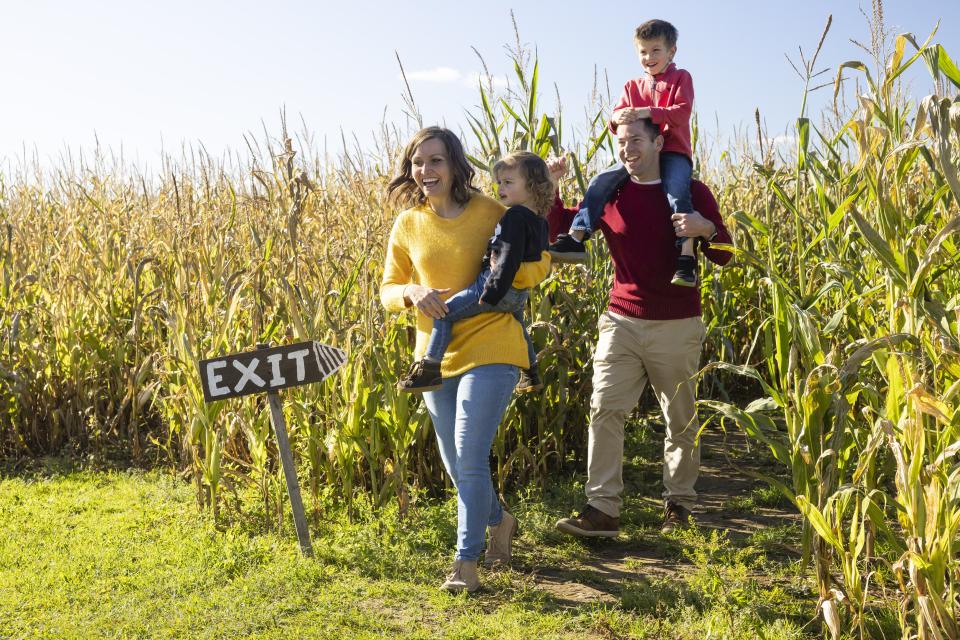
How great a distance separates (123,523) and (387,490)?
54.1 inches

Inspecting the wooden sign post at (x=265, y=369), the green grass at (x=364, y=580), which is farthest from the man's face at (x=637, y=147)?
the green grass at (x=364, y=580)

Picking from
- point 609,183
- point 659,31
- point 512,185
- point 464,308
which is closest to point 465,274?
point 464,308

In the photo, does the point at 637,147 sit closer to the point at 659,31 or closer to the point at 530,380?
the point at 659,31

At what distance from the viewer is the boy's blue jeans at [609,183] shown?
12.5ft

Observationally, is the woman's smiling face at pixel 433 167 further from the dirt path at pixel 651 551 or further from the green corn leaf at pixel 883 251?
the dirt path at pixel 651 551

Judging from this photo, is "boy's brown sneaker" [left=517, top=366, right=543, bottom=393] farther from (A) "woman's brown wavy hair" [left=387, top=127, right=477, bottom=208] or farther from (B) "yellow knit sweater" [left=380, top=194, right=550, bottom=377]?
(A) "woman's brown wavy hair" [left=387, top=127, right=477, bottom=208]

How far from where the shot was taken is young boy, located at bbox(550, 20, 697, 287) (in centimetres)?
371

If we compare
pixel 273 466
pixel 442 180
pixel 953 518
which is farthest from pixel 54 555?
pixel 953 518

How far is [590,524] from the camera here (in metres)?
3.92

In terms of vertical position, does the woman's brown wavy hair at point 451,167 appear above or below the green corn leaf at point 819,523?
above

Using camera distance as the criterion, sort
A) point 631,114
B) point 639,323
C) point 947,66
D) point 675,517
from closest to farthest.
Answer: point 947,66 < point 631,114 < point 639,323 < point 675,517

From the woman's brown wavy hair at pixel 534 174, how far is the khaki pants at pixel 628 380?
80cm

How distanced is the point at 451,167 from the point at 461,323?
0.59 m

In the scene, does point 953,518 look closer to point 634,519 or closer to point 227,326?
point 634,519
